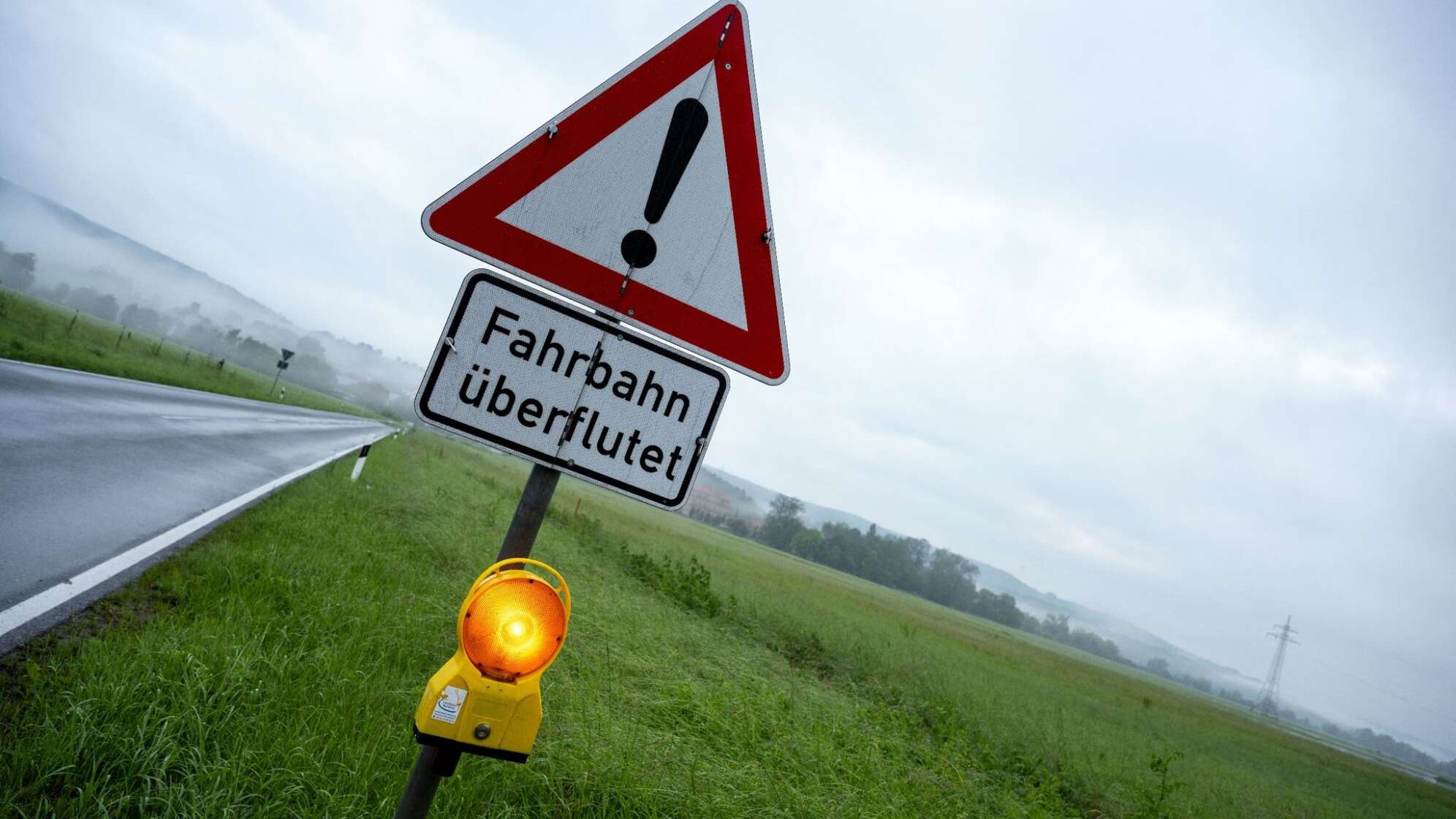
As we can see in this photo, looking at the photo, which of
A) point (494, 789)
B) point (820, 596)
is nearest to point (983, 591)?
point (820, 596)

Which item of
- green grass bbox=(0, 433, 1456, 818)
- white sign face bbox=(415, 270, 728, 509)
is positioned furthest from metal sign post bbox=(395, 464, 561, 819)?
green grass bbox=(0, 433, 1456, 818)

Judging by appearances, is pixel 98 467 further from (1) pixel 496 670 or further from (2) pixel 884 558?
(2) pixel 884 558

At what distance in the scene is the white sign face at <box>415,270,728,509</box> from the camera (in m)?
1.58

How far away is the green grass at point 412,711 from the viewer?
2.65 meters

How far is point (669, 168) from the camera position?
1.81 m

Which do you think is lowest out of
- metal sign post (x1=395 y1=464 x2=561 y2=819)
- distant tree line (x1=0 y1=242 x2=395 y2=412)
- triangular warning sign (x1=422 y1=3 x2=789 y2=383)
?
distant tree line (x1=0 y1=242 x2=395 y2=412)

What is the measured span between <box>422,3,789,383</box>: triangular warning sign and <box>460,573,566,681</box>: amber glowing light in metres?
0.65

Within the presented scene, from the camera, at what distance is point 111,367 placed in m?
19.9

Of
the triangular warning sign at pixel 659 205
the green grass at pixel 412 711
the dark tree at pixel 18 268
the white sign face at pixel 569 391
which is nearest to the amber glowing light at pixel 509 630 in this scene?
the white sign face at pixel 569 391

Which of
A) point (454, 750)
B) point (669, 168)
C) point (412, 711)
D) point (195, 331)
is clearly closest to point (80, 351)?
point (412, 711)

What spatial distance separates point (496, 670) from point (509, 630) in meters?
0.08

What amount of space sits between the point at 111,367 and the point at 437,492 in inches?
531

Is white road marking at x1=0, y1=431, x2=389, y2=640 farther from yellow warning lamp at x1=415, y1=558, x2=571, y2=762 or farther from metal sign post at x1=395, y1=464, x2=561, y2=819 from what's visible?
yellow warning lamp at x1=415, y1=558, x2=571, y2=762

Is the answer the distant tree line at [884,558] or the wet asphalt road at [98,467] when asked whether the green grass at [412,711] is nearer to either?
the wet asphalt road at [98,467]
